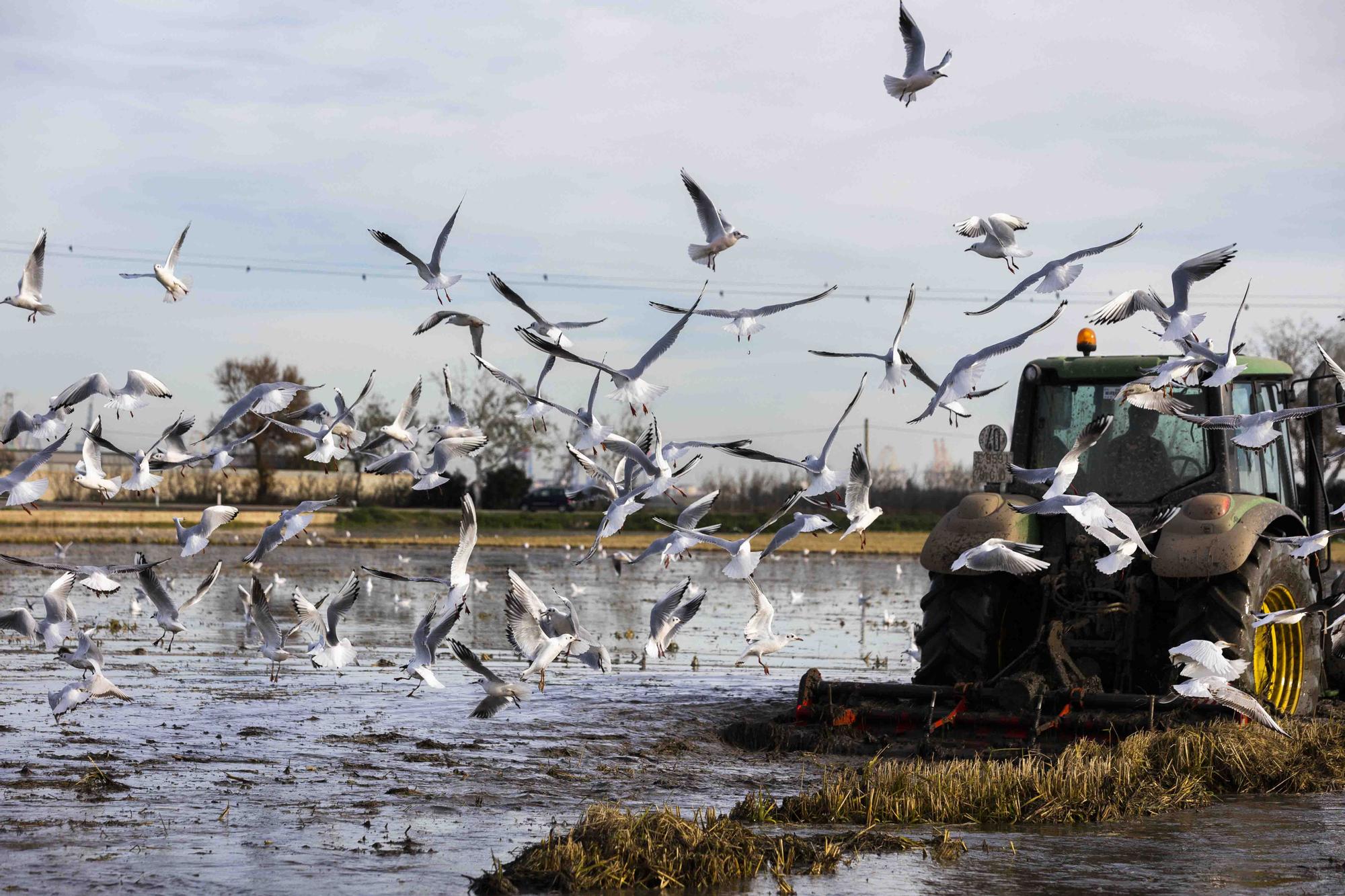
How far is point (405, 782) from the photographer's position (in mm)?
7387

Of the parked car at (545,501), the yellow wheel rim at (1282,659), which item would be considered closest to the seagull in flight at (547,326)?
the yellow wheel rim at (1282,659)

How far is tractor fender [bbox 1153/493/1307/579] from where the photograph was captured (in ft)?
26.0

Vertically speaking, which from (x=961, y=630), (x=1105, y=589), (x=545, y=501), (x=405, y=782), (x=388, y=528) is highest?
(x=545, y=501)

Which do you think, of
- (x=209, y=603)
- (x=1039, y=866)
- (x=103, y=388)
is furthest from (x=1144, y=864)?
(x=209, y=603)

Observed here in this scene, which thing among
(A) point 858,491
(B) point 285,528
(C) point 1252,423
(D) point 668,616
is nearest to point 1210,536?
(C) point 1252,423

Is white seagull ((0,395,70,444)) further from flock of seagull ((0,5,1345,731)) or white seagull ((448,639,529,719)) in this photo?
white seagull ((448,639,529,719))

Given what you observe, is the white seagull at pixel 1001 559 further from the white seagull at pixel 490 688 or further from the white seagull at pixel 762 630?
the white seagull at pixel 490 688

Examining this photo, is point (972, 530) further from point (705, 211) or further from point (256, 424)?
point (256, 424)

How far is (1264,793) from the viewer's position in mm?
7473

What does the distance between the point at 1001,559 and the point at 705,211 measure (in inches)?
89.5

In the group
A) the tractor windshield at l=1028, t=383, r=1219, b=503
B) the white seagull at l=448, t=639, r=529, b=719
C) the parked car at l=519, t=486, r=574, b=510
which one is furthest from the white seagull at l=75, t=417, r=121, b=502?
the parked car at l=519, t=486, r=574, b=510

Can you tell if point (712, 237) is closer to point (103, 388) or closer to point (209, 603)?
point (103, 388)

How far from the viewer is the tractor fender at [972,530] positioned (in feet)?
28.4

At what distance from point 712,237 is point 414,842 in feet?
10.2
